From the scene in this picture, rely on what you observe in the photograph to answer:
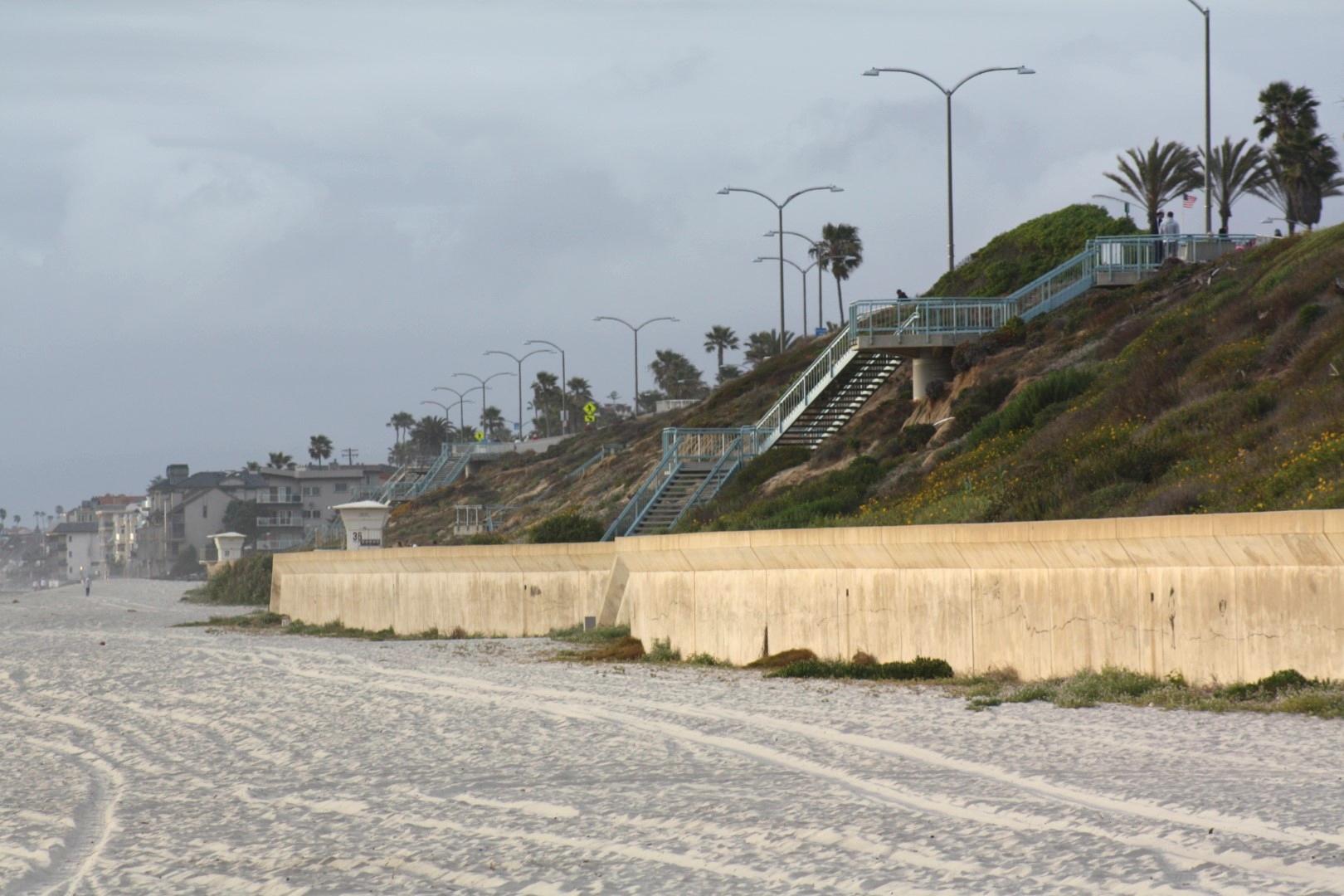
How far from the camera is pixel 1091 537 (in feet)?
52.9

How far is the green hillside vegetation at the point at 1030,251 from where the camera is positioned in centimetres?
5125

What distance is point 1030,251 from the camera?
53.7m

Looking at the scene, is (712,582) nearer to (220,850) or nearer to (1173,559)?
(1173,559)

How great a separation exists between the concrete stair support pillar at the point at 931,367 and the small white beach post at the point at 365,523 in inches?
620

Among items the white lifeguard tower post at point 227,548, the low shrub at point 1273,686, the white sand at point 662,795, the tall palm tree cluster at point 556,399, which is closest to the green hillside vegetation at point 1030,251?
the white sand at point 662,795

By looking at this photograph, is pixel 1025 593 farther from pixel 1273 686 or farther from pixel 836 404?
pixel 836 404

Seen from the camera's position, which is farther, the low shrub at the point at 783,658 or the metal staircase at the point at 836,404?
the metal staircase at the point at 836,404

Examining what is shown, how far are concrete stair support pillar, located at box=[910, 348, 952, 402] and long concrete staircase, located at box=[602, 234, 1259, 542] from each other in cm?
11

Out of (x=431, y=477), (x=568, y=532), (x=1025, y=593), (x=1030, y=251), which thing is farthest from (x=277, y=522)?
(x=1025, y=593)

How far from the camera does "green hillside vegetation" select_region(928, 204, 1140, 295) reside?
51.2 metres

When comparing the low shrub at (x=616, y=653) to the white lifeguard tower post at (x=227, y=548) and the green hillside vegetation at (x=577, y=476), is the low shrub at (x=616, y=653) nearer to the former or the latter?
the green hillside vegetation at (x=577, y=476)

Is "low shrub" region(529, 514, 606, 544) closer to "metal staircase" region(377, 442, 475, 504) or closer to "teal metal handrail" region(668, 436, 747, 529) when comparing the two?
"teal metal handrail" region(668, 436, 747, 529)

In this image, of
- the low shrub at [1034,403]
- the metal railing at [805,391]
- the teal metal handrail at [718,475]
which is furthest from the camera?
the metal railing at [805,391]

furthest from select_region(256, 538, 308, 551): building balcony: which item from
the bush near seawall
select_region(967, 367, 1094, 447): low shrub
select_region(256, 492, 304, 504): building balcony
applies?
select_region(967, 367, 1094, 447): low shrub
